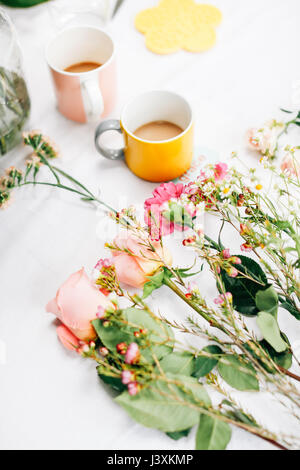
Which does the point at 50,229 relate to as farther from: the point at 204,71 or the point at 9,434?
the point at 204,71

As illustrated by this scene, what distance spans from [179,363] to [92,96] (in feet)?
1.29

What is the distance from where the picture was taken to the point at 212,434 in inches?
15.0

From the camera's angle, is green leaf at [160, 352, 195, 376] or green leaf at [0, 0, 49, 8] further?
green leaf at [0, 0, 49, 8]

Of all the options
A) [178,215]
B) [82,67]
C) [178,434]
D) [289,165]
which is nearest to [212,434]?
[178,434]

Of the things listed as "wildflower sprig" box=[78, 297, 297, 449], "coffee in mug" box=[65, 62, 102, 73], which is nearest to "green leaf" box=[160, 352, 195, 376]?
"wildflower sprig" box=[78, 297, 297, 449]

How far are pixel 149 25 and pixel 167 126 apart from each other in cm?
27

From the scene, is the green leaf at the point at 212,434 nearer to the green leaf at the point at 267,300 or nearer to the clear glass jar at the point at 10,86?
the green leaf at the point at 267,300

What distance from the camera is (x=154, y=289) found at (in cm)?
48

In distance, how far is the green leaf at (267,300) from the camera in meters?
0.42

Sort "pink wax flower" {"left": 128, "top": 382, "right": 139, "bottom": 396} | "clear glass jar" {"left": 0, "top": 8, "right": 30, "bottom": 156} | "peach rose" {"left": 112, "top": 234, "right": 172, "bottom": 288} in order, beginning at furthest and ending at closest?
"clear glass jar" {"left": 0, "top": 8, "right": 30, "bottom": 156} → "peach rose" {"left": 112, "top": 234, "right": 172, "bottom": 288} → "pink wax flower" {"left": 128, "top": 382, "right": 139, "bottom": 396}

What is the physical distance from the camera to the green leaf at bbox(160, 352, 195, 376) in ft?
1.35

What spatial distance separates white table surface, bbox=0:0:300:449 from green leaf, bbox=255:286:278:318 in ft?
0.20

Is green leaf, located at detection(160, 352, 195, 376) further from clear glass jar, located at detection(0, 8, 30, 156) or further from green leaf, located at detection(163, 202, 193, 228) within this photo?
clear glass jar, located at detection(0, 8, 30, 156)

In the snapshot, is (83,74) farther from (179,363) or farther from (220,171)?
(179,363)
